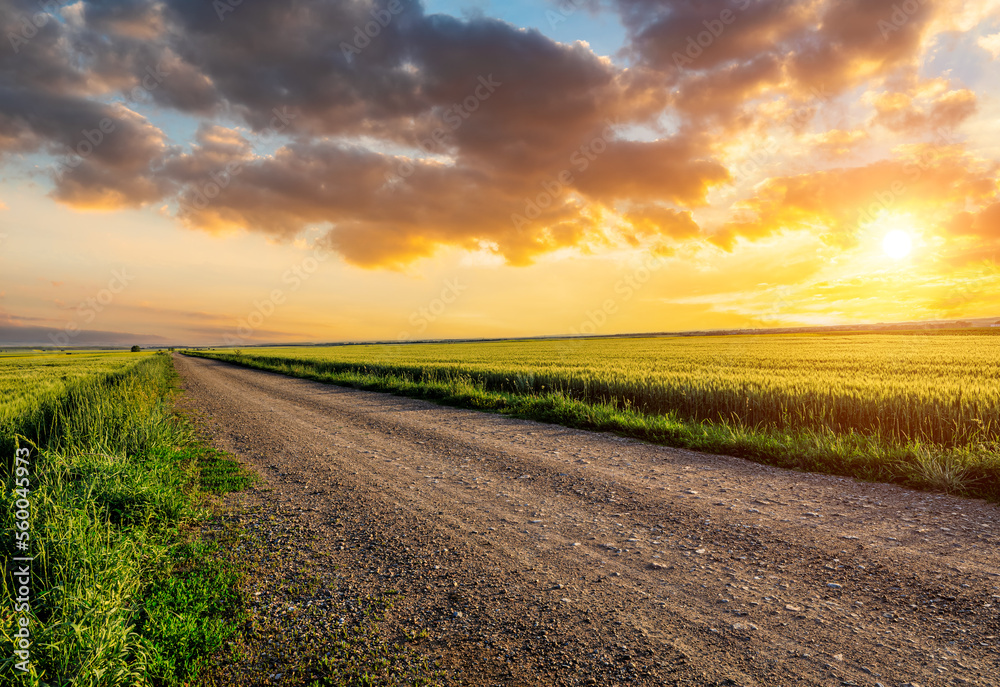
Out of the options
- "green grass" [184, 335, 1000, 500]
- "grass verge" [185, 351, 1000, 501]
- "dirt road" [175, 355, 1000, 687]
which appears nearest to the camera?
"dirt road" [175, 355, 1000, 687]

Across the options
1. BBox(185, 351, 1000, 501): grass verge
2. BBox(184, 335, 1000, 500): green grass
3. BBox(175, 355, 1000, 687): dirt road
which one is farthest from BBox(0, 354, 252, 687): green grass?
BBox(184, 335, 1000, 500): green grass

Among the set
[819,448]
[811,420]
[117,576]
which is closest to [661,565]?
[117,576]

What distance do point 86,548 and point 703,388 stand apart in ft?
40.1

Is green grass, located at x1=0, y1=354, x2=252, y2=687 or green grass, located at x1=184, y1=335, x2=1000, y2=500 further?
green grass, located at x1=184, y1=335, x2=1000, y2=500

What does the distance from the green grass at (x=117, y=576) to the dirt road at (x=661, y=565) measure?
3.62 feet

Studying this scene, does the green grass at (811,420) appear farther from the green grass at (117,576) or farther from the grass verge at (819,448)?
the green grass at (117,576)

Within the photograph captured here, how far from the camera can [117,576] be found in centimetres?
365

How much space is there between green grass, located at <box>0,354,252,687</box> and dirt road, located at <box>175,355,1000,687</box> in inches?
43.4

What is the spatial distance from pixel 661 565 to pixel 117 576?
4547mm

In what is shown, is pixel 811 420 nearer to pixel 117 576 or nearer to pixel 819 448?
pixel 819 448

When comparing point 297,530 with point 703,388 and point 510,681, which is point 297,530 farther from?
point 703,388

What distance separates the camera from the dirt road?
3041mm

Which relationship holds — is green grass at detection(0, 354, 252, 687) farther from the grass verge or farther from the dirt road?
the grass verge

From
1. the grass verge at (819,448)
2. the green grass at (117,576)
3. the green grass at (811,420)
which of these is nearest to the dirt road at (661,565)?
the grass verge at (819,448)
